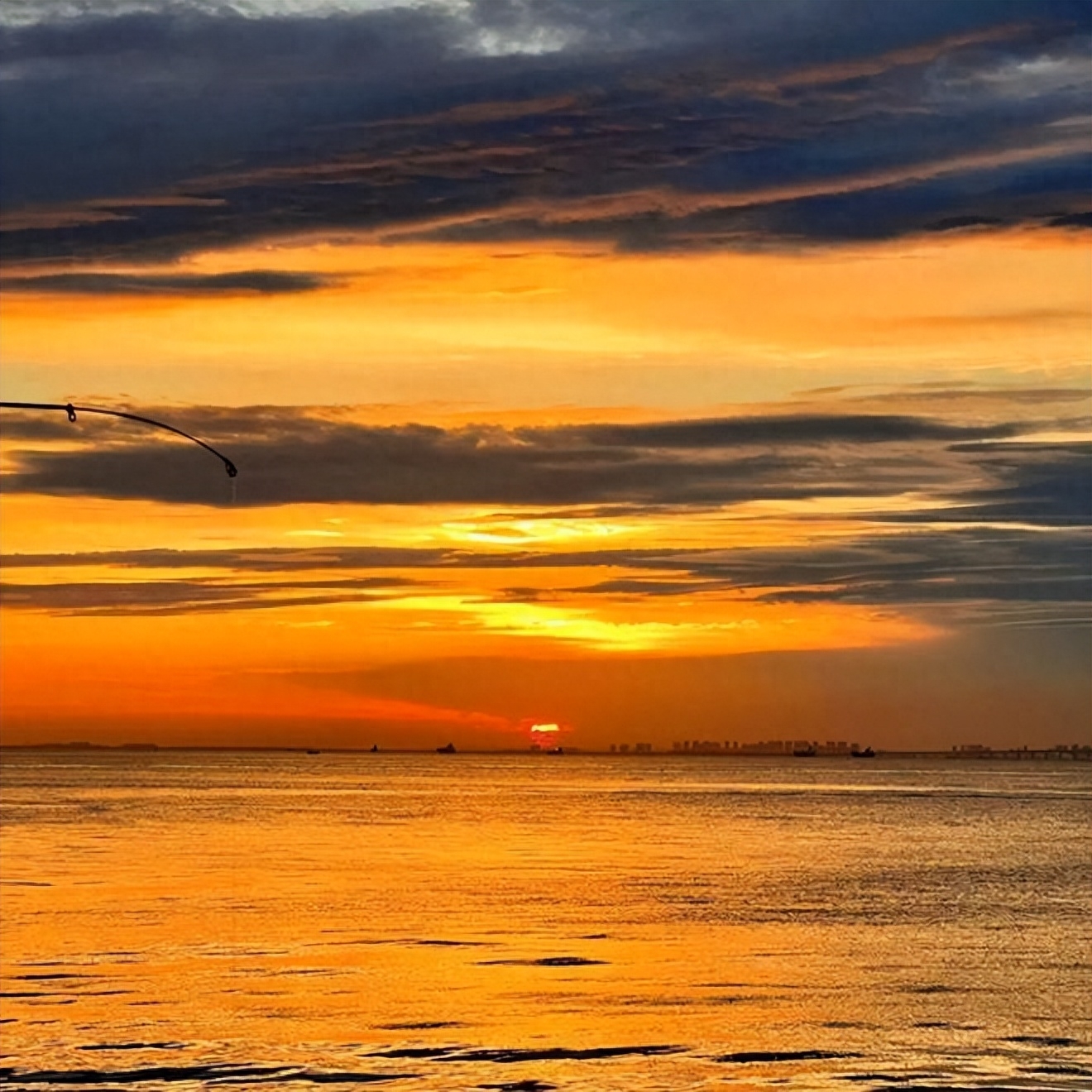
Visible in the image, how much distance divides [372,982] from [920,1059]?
13.9m

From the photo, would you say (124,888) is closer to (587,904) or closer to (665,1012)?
(587,904)

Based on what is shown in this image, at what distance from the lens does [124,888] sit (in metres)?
72.2

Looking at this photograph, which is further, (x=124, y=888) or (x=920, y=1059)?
(x=124, y=888)

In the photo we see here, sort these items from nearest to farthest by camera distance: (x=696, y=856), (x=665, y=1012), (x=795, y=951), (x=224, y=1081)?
(x=224, y=1081) < (x=665, y=1012) < (x=795, y=951) < (x=696, y=856)

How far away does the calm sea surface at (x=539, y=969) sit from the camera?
35344mm

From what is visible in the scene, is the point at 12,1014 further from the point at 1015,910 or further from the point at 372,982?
the point at 1015,910

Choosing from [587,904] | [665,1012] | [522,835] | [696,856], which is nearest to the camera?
[665,1012]

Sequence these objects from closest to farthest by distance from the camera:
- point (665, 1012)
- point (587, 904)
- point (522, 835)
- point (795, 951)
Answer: point (665, 1012), point (795, 951), point (587, 904), point (522, 835)

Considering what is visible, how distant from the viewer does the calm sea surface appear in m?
35.3

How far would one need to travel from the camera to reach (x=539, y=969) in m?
48.3

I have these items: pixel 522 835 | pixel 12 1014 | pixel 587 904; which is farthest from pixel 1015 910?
pixel 522 835

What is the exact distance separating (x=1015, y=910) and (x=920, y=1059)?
3560 centimetres

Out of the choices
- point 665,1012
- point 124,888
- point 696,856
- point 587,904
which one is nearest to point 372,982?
point 665,1012

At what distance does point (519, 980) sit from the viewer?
150ft
